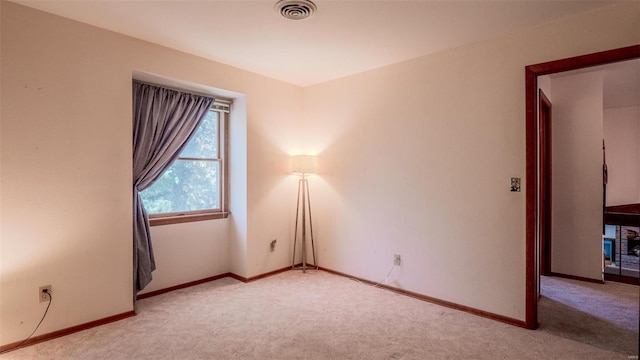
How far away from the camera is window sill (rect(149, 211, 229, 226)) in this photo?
3.45 metres

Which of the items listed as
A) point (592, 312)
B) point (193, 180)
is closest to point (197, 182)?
point (193, 180)

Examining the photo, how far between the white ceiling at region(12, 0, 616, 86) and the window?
935 millimetres

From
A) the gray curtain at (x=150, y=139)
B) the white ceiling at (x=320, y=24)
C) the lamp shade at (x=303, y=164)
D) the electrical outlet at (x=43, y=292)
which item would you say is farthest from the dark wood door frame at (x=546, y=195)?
the electrical outlet at (x=43, y=292)

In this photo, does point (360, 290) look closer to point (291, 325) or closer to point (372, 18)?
point (291, 325)

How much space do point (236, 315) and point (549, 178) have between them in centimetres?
404

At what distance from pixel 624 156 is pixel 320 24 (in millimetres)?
5438

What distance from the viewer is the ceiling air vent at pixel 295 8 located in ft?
7.36

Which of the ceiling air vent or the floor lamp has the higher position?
the ceiling air vent

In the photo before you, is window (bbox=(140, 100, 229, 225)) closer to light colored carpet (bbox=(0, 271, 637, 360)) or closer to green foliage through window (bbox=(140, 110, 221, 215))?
green foliage through window (bbox=(140, 110, 221, 215))

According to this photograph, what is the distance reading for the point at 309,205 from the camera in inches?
174

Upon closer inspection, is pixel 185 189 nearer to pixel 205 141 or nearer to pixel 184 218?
pixel 184 218

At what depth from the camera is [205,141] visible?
3.92 m

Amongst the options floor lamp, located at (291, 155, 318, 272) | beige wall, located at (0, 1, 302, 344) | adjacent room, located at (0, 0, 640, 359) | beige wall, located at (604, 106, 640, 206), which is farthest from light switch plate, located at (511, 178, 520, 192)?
beige wall, located at (604, 106, 640, 206)

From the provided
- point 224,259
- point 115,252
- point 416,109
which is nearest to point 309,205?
point 224,259
